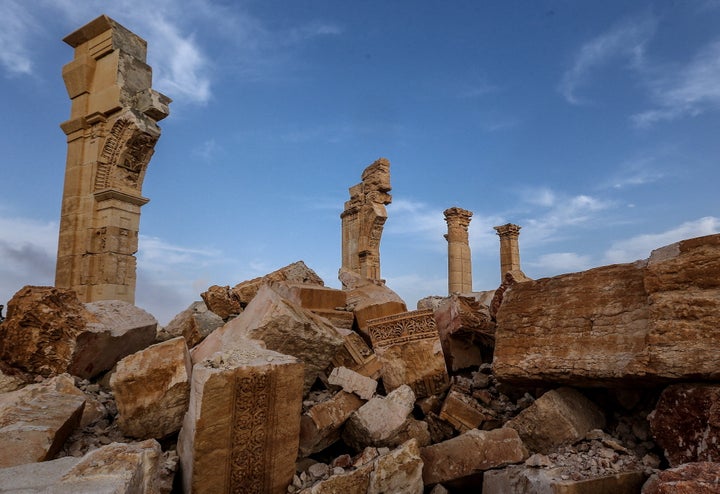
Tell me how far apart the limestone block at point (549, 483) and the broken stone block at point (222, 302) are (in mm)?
4216

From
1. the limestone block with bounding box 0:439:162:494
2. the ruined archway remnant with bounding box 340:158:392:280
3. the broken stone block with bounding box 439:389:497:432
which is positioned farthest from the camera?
the ruined archway remnant with bounding box 340:158:392:280

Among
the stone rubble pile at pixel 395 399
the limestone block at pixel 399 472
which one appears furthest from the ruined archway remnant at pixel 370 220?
the limestone block at pixel 399 472

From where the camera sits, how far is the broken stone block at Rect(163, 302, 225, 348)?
564 cm

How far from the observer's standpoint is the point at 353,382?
3.95 metres

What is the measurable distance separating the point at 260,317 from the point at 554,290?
2355 mm

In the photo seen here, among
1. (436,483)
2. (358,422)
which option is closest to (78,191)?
(358,422)

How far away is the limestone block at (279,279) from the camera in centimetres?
664

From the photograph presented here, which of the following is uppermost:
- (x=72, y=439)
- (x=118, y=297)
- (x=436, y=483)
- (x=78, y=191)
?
(x=78, y=191)

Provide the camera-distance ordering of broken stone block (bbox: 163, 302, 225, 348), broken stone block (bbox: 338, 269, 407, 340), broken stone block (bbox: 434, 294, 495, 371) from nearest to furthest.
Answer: broken stone block (bbox: 434, 294, 495, 371)
broken stone block (bbox: 338, 269, 407, 340)
broken stone block (bbox: 163, 302, 225, 348)

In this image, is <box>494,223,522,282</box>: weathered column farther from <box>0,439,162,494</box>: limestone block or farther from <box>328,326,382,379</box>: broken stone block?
<box>0,439,162,494</box>: limestone block

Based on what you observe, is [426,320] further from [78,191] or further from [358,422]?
[78,191]

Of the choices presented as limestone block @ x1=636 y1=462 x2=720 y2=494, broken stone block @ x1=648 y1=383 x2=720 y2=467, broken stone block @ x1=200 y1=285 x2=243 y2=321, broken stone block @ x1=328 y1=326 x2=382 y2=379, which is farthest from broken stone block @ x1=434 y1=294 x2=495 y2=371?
broken stone block @ x1=200 y1=285 x2=243 y2=321

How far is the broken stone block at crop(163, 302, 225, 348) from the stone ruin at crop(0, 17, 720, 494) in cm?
69

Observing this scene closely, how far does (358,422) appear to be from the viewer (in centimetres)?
358
